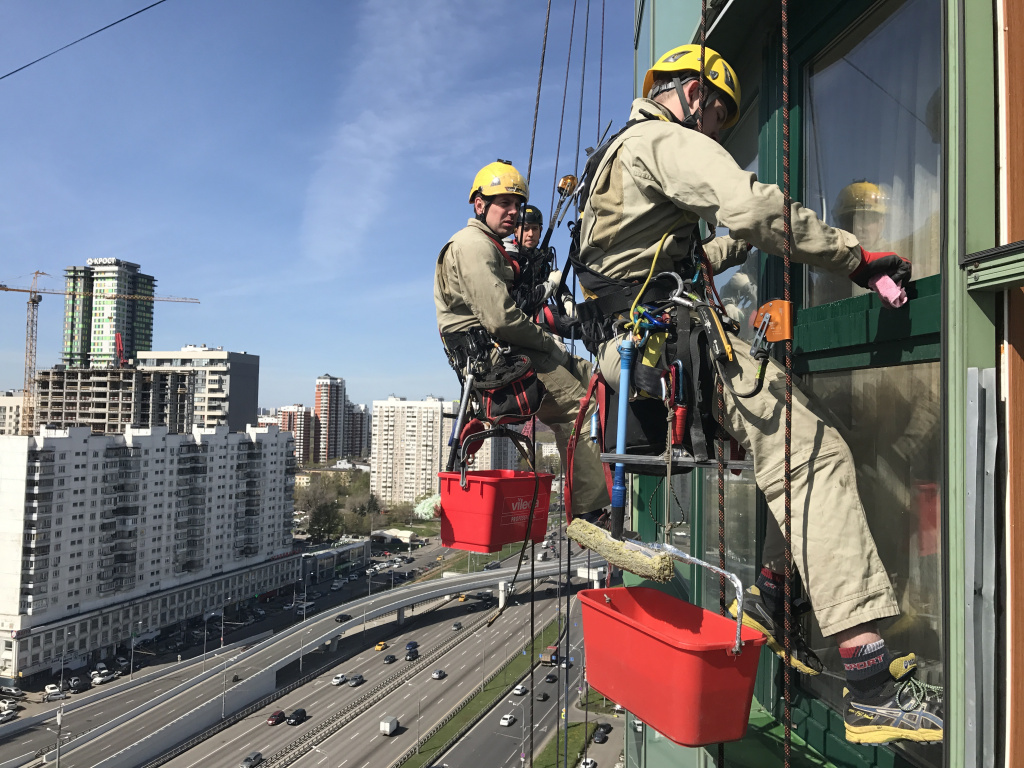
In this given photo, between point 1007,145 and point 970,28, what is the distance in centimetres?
27

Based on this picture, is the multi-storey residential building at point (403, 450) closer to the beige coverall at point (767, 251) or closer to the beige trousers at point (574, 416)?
the beige trousers at point (574, 416)

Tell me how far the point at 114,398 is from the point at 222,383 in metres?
10.7

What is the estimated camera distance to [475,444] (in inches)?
164

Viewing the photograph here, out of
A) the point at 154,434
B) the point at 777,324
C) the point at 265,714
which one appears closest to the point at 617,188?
the point at 777,324

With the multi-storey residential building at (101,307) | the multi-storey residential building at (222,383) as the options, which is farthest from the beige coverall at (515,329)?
the multi-storey residential building at (101,307)

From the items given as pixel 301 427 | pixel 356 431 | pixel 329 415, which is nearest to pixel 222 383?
pixel 301 427

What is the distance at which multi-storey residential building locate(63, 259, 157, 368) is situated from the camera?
279 feet

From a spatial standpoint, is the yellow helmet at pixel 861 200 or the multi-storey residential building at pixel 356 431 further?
the multi-storey residential building at pixel 356 431

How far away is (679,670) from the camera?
1643 millimetres

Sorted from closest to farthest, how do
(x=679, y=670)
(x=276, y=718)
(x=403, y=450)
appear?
(x=679, y=670) → (x=276, y=718) → (x=403, y=450)

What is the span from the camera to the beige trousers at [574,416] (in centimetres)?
364

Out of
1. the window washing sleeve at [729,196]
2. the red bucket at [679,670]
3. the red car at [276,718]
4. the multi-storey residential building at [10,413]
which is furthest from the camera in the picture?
the multi-storey residential building at [10,413]

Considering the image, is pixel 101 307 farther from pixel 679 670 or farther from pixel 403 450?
pixel 679 670

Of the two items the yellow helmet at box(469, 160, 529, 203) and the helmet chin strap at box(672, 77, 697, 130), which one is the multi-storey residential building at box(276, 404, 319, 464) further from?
the helmet chin strap at box(672, 77, 697, 130)
